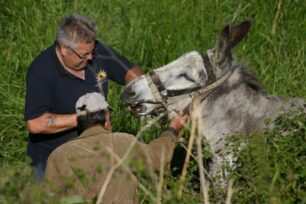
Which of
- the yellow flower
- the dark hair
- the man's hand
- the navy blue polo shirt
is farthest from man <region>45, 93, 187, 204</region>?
the yellow flower

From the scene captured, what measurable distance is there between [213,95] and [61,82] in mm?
1222

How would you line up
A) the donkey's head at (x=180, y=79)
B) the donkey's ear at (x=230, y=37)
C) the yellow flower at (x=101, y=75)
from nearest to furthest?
the donkey's ear at (x=230, y=37)
the donkey's head at (x=180, y=79)
the yellow flower at (x=101, y=75)

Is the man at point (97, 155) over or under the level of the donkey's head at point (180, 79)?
under

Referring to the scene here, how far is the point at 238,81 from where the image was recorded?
623 centimetres

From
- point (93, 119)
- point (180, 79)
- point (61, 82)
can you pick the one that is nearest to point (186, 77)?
point (180, 79)

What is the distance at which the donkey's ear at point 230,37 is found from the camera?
5.97 m

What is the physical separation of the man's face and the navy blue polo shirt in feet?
0.27

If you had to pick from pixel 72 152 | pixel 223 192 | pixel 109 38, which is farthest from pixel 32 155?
pixel 109 38

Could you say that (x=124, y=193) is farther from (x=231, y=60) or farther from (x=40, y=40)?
(x=40, y=40)

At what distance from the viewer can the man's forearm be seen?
6445 mm

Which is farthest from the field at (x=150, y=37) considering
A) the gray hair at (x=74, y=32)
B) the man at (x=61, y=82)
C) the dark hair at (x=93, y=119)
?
the dark hair at (x=93, y=119)

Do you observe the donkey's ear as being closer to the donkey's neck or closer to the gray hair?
the donkey's neck

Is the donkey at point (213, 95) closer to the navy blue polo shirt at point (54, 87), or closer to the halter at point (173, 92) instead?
the halter at point (173, 92)

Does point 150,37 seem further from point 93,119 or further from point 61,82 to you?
point 93,119
